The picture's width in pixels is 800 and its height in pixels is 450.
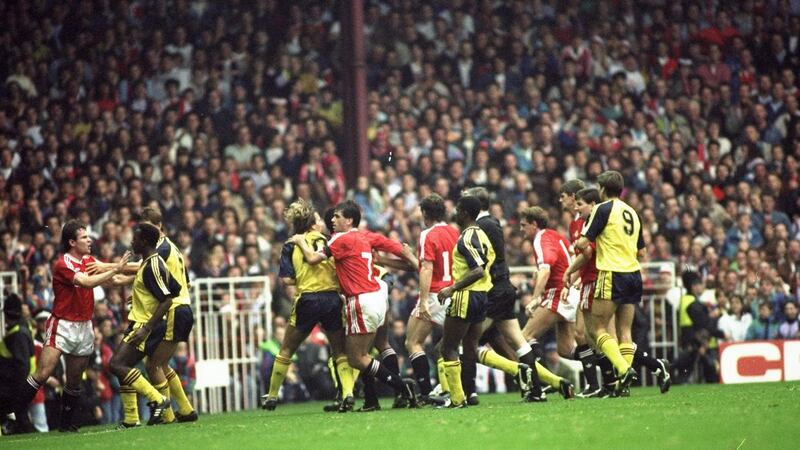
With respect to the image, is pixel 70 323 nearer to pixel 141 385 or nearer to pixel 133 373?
pixel 133 373

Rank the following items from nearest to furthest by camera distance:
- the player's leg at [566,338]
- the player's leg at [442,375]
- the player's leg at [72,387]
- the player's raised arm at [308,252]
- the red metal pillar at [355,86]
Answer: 1. the player's leg at [72,387]
2. the player's leg at [442,375]
3. the player's raised arm at [308,252]
4. the player's leg at [566,338]
5. the red metal pillar at [355,86]

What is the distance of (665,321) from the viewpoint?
20.5 meters

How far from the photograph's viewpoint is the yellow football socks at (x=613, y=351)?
13.7 m

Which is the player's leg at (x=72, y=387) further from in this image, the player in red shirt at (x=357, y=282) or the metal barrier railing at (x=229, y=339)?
the metal barrier railing at (x=229, y=339)

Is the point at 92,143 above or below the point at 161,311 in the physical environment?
above

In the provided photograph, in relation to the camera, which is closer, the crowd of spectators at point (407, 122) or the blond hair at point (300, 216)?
the blond hair at point (300, 216)

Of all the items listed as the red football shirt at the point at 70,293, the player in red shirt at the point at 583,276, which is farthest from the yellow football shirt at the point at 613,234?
the red football shirt at the point at 70,293

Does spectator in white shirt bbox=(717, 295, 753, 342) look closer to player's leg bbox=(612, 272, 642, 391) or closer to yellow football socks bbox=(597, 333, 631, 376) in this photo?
player's leg bbox=(612, 272, 642, 391)

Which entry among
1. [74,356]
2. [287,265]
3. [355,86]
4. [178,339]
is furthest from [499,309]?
[355,86]

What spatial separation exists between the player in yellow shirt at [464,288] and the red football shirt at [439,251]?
0.57 m

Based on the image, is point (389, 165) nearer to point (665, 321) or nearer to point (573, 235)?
point (665, 321)

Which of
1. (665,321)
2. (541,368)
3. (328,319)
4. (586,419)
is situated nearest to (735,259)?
(665,321)

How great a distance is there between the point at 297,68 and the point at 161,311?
1188cm

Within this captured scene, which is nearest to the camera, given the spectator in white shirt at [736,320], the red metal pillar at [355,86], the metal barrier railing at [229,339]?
the metal barrier railing at [229,339]
